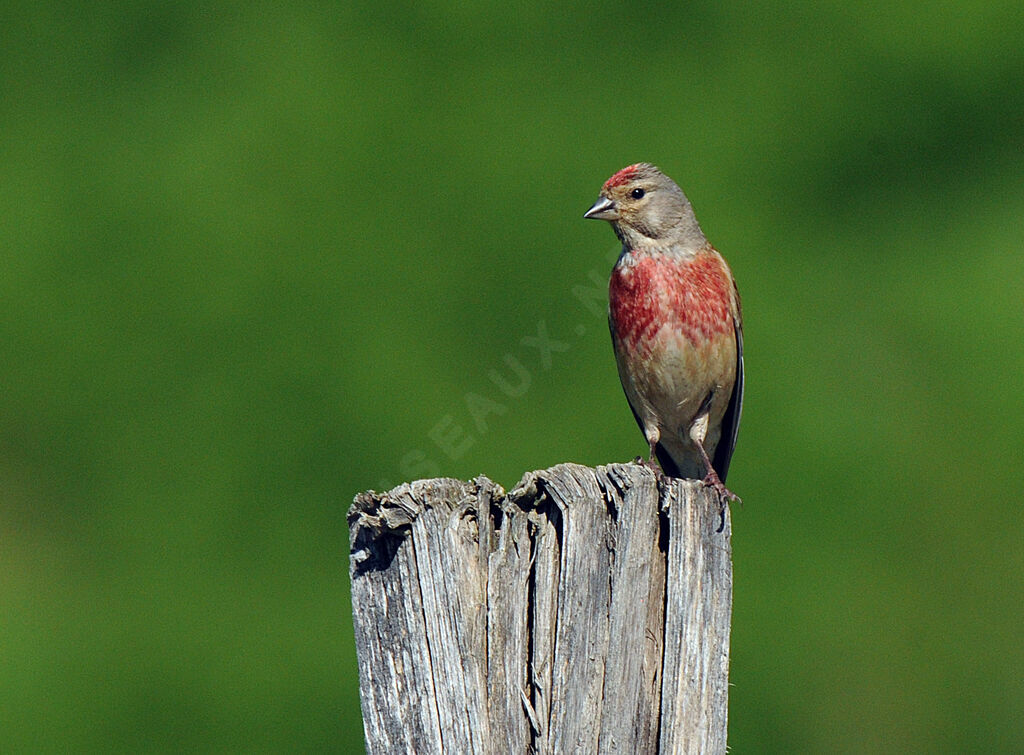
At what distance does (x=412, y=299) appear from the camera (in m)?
7.64

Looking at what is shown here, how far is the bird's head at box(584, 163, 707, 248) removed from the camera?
5.09m

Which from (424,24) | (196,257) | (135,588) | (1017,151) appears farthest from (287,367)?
(1017,151)

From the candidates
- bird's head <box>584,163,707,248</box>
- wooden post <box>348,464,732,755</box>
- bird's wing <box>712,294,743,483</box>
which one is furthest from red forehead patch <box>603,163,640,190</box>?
wooden post <box>348,464,732,755</box>

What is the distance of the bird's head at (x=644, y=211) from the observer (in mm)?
5090

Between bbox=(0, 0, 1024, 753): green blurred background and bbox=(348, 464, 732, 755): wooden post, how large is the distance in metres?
3.94

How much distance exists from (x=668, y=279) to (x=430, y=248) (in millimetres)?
2898

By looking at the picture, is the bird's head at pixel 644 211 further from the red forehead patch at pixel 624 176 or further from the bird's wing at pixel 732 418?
the bird's wing at pixel 732 418

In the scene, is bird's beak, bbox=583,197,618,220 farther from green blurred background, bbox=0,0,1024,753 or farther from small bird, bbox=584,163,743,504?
green blurred background, bbox=0,0,1024,753

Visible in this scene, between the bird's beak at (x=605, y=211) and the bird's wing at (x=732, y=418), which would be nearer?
the bird's beak at (x=605, y=211)

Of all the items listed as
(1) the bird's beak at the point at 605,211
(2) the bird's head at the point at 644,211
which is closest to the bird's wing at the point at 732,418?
(2) the bird's head at the point at 644,211

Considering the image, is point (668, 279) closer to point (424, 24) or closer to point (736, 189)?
point (736, 189)

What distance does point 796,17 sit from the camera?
785cm

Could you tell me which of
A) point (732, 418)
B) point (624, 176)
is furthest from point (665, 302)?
point (732, 418)

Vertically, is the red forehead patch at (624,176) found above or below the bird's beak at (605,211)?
above
